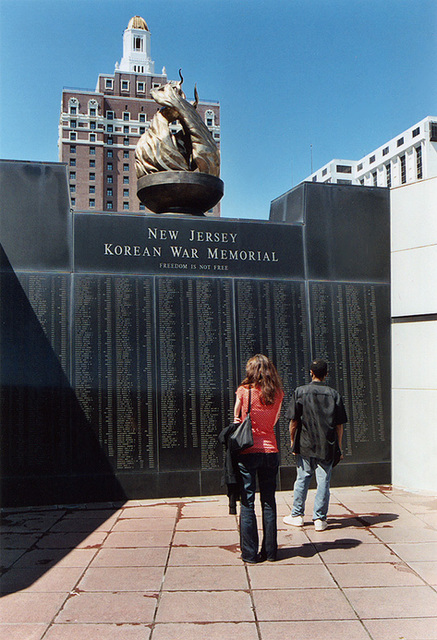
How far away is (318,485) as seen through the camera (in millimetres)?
5180

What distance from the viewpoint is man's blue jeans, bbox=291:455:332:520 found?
5.10m

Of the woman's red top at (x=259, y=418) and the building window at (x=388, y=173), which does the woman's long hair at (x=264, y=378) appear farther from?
the building window at (x=388, y=173)

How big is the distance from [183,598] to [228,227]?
14.7 ft

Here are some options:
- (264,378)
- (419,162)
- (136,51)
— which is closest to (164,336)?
(264,378)

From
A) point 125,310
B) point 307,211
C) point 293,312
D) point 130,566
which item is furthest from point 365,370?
point 130,566

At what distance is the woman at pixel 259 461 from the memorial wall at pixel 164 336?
2162 mm

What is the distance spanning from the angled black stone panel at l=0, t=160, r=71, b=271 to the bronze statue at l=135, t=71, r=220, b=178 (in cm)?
125

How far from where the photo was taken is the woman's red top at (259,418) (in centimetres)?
434

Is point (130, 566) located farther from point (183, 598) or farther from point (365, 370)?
point (365, 370)

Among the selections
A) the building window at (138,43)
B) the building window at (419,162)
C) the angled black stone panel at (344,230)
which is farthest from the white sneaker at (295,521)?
the building window at (138,43)

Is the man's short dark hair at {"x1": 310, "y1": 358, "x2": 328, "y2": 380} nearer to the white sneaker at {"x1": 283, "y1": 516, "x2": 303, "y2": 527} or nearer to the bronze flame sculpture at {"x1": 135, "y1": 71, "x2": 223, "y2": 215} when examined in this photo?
the white sneaker at {"x1": 283, "y1": 516, "x2": 303, "y2": 527}

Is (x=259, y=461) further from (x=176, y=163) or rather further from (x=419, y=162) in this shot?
(x=419, y=162)

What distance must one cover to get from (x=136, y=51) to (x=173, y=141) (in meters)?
82.8

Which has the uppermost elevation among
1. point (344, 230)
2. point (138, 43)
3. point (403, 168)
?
point (138, 43)
